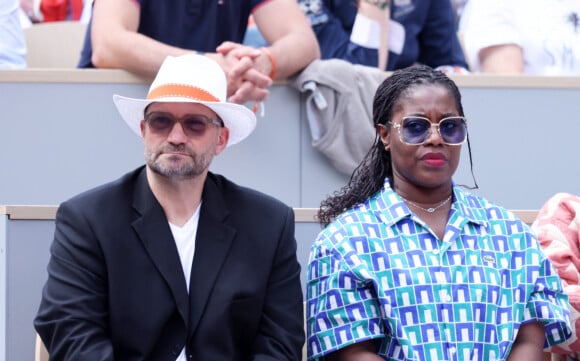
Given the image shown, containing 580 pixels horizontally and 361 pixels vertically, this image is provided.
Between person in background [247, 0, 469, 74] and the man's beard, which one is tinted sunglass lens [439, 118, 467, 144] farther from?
person in background [247, 0, 469, 74]

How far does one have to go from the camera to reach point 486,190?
209 inches

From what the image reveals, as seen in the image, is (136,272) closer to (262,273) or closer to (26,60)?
(262,273)

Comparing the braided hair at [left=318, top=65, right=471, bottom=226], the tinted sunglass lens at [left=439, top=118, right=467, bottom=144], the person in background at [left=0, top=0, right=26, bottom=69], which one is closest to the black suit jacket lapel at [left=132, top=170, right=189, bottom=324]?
the braided hair at [left=318, top=65, right=471, bottom=226]

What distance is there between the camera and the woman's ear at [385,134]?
3.91 m

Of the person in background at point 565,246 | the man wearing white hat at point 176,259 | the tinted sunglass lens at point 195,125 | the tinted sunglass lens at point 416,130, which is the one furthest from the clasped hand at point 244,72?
the person in background at point 565,246

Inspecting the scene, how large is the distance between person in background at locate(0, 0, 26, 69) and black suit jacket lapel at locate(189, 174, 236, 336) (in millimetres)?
2240

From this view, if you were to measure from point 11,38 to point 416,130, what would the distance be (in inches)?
106

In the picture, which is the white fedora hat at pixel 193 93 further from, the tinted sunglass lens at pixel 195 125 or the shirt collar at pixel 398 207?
the shirt collar at pixel 398 207

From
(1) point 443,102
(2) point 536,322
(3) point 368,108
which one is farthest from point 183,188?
(3) point 368,108

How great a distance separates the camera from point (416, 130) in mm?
3773

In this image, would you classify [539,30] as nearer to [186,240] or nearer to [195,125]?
[195,125]

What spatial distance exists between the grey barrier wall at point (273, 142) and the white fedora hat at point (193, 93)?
1.13 metres

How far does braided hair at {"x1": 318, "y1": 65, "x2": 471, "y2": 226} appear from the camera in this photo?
12.8ft

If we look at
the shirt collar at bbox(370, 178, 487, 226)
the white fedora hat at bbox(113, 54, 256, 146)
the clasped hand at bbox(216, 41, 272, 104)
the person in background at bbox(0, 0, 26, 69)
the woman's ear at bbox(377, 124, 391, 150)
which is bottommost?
the shirt collar at bbox(370, 178, 487, 226)
